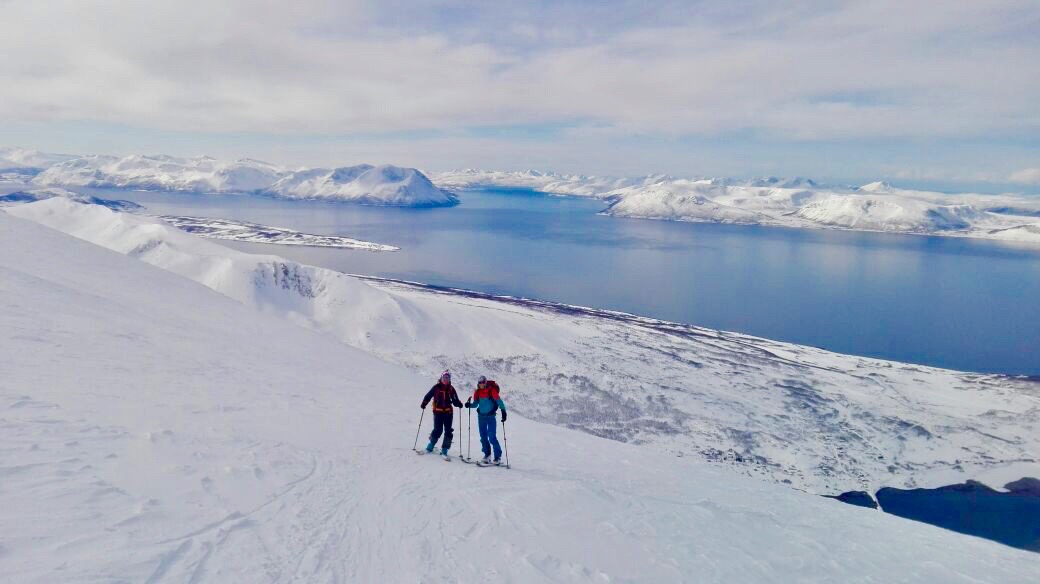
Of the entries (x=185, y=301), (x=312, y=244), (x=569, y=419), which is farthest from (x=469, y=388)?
(x=312, y=244)

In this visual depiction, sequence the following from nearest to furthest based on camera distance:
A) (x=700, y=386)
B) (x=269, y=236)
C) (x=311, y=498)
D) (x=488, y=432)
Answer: (x=311, y=498)
(x=488, y=432)
(x=700, y=386)
(x=269, y=236)

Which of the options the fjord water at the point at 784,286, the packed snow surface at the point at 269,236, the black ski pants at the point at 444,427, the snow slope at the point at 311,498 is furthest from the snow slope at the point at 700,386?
the packed snow surface at the point at 269,236

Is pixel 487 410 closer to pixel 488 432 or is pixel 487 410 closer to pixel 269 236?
pixel 488 432

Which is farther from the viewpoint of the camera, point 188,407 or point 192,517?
point 188,407

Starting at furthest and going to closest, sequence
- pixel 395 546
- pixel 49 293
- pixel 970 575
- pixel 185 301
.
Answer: pixel 185 301 < pixel 49 293 < pixel 970 575 < pixel 395 546

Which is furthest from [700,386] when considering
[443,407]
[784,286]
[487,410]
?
[784,286]

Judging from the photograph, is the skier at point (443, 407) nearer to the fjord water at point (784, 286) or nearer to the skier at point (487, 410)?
the skier at point (487, 410)

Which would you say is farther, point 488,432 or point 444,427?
point 488,432

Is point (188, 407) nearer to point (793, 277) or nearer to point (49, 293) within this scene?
point (49, 293)
